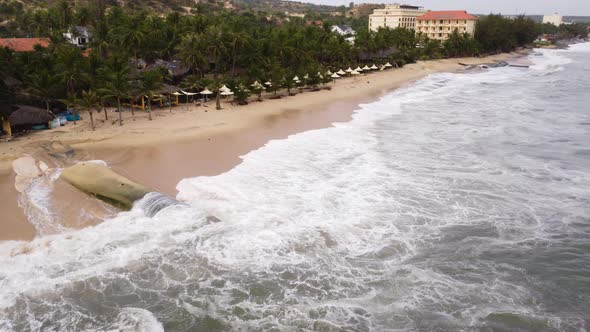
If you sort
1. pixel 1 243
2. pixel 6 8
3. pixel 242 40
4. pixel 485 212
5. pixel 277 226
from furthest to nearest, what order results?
pixel 6 8, pixel 242 40, pixel 485 212, pixel 277 226, pixel 1 243

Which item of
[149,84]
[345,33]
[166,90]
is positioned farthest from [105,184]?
[345,33]

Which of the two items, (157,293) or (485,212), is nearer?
(157,293)

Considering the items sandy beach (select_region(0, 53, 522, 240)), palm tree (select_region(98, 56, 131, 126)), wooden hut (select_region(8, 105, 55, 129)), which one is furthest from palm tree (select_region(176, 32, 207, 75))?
wooden hut (select_region(8, 105, 55, 129))

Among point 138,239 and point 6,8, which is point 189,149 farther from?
point 6,8

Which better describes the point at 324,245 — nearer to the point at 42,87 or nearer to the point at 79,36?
the point at 42,87

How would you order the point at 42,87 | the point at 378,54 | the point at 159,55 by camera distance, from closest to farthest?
the point at 42,87, the point at 159,55, the point at 378,54

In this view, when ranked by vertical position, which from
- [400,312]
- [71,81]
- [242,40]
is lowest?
[400,312]

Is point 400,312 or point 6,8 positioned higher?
point 6,8

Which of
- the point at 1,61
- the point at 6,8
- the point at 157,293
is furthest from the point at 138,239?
the point at 6,8
